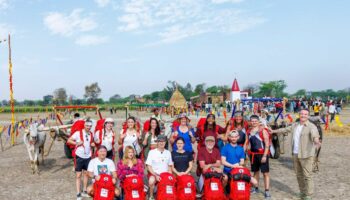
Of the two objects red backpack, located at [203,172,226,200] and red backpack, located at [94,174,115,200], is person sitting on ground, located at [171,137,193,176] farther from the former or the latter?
red backpack, located at [94,174,115,200]

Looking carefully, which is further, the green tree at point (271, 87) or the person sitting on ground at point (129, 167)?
the green tree at point (271, 87)

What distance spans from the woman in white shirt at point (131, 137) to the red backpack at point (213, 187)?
1.79m

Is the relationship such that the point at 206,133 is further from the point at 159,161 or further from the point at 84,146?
the point at 84,146

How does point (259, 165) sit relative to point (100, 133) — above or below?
below

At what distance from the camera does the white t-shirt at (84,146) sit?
665 centimetres

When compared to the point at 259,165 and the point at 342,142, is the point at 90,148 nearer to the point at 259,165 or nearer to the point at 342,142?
the point at 259,165

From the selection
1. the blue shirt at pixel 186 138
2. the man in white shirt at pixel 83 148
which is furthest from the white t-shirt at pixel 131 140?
the blue shirt at pixel 186 138

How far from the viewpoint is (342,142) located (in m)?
14.3

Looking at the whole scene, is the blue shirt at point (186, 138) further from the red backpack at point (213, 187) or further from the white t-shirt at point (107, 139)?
the white t-shirt at point (107, 139)

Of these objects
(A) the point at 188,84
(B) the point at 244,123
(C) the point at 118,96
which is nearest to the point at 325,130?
(B) the point at 244,123

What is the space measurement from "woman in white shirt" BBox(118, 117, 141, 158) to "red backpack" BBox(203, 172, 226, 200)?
1.79m

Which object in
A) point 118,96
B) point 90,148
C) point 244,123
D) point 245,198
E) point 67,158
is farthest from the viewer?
point 118,96

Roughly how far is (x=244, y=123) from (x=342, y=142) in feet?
30.5

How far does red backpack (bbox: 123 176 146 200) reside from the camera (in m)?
5.66
